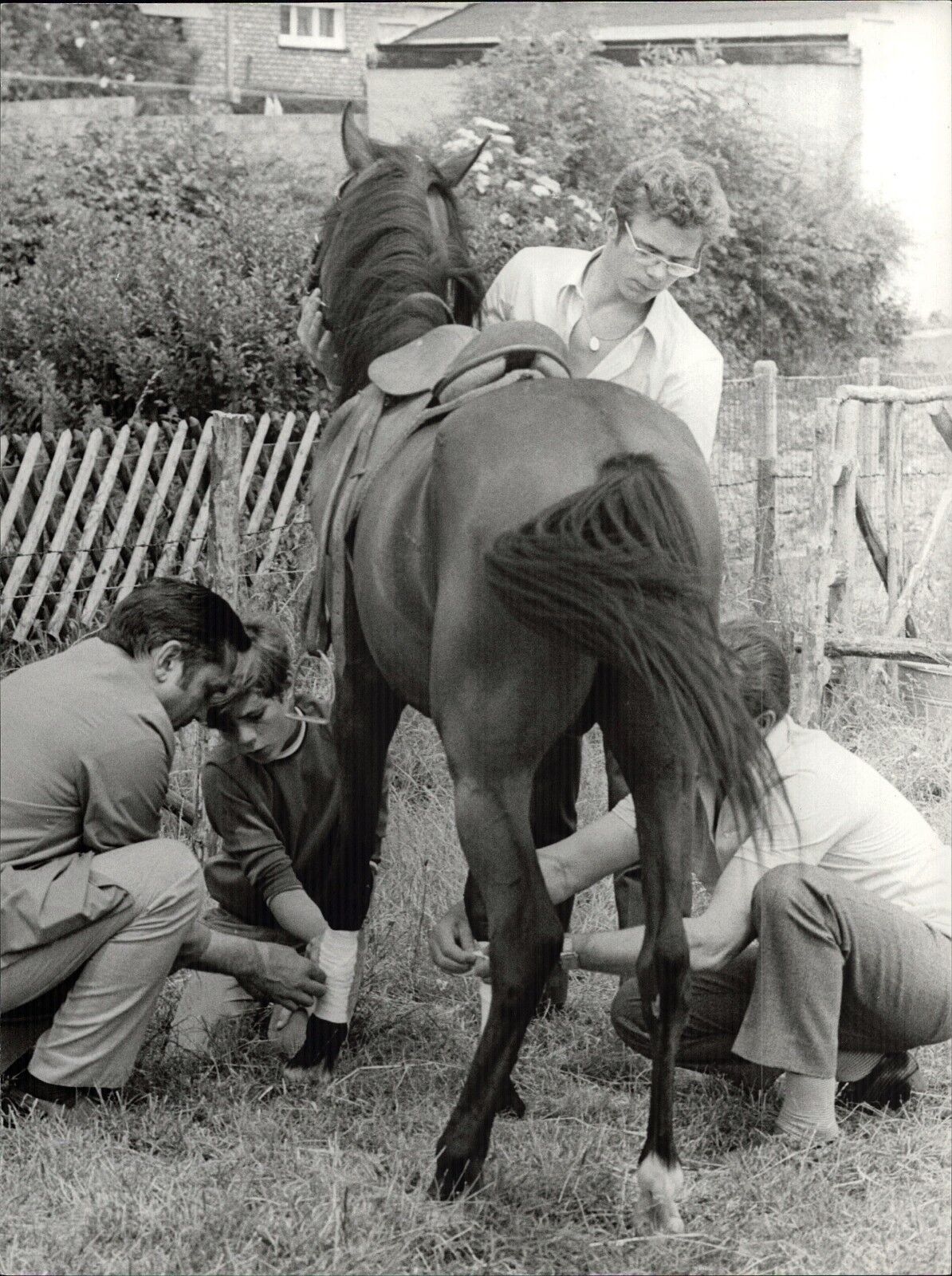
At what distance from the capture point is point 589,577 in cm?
263

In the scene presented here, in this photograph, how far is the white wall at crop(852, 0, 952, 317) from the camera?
1291 centimetres

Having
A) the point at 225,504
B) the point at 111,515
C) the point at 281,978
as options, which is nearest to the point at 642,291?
the point at 225,504

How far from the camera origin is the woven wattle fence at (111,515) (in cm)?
628

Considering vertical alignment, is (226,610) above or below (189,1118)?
above

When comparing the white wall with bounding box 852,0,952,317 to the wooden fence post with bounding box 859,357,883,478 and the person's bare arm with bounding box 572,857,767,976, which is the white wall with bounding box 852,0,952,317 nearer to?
the wooden fence post with bounding box 859,357,883,478

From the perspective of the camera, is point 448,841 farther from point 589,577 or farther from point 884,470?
point 884,470

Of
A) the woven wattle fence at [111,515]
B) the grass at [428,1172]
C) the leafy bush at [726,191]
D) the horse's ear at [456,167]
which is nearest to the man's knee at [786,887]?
the grass at [428,1172]

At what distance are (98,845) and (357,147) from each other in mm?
1997

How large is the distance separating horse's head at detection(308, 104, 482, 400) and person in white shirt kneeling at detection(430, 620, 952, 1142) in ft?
3.88

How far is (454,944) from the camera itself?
3.34m

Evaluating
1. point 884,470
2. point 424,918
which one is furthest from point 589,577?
point 884,470

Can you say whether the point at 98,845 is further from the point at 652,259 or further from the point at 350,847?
the point at 652,259

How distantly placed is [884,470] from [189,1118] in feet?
18.1

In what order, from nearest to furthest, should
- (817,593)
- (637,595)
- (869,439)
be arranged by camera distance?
1. (637,595)
2. (817,593)
3. (869,439)
